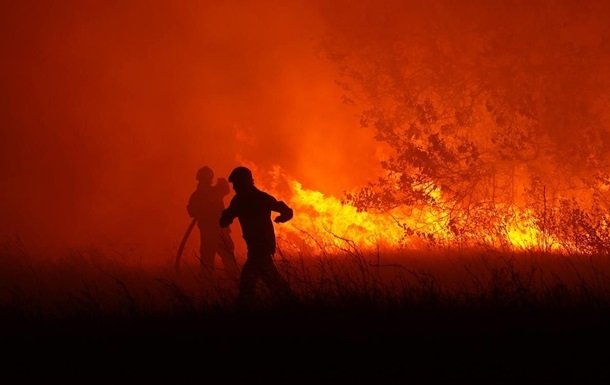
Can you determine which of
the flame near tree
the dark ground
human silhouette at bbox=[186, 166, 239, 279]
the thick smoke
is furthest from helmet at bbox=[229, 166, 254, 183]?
the thick smoke

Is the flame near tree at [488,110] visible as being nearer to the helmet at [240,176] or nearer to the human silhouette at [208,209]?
the human silhouette at [208,209]

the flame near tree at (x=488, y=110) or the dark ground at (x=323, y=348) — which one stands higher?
the flame near tree at (x=488, y=110)

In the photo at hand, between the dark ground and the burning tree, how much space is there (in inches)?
299

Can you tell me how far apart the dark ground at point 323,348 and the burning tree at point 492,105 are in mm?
7599

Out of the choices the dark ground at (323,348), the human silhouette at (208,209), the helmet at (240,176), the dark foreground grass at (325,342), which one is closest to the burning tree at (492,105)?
the human silhouette at (208,209)

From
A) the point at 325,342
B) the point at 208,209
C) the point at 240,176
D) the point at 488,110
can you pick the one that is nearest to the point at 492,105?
the point at 488,110

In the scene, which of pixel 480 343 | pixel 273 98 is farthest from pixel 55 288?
pixel 273 98

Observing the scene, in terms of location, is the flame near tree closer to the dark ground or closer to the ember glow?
the ember glow

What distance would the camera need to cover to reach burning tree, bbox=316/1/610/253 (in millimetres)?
13602

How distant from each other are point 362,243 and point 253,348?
1106cm

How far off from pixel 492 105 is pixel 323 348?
10363mm

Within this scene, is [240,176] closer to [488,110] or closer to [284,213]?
[284,213]

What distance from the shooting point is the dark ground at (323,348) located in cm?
453

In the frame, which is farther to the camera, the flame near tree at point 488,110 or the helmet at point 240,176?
the flame near tree at point 488,110
